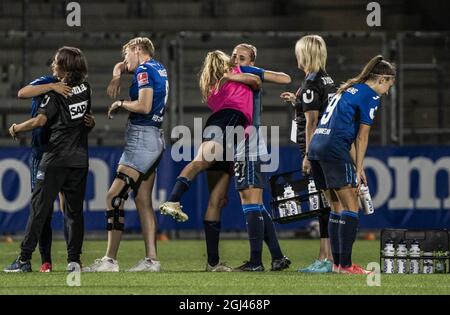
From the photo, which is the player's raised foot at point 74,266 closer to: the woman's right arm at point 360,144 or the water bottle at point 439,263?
the woman's right arm at point 360,144

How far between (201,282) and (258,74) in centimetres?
220

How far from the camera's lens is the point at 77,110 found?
1124 cm

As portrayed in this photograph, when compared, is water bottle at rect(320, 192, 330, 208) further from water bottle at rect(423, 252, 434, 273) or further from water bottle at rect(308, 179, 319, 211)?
water bottle at rect(423, 252, 434, 273)

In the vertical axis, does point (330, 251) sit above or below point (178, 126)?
below

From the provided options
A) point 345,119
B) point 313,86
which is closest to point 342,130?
point 345,119

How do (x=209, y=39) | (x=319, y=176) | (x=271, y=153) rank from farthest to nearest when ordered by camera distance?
1. (x=209, y=39)
2. (x=271, y=153)
3. (x=319, y=176)

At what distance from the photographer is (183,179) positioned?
11062 millimetres

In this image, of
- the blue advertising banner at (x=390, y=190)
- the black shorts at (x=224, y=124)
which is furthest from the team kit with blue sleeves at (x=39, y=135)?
the blue advertising banner at (x=390, y=190)

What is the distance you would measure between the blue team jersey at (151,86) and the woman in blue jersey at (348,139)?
1.54 m

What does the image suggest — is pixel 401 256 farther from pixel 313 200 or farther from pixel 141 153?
pixel 141 153

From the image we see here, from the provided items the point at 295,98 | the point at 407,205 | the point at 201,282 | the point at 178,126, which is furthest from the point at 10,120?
the point at 201,282

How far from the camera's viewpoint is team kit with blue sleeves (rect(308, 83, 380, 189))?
10531 mm

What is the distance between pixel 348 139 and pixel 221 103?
1324mm

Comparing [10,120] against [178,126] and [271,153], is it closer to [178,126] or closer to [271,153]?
[178,126]
